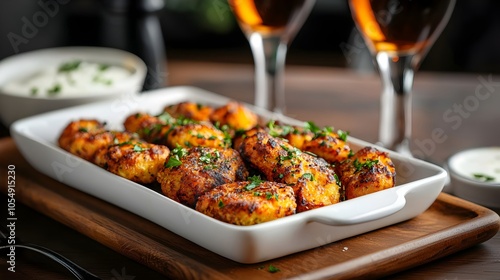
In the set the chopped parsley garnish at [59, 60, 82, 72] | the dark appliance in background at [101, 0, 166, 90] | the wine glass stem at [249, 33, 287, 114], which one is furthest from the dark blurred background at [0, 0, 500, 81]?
the wine glass stem at [249, 33, 287, 114]

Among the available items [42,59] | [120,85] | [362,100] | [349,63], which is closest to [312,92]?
[362,100]

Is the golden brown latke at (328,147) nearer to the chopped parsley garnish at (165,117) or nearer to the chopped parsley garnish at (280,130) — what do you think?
the chopped parsley garnish at (280,130)

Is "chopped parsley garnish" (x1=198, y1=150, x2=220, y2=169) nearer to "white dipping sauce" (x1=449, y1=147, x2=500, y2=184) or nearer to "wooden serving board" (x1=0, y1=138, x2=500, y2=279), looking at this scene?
"wooden serving board" (x1=0, y1=138, x2=500, y2=279)

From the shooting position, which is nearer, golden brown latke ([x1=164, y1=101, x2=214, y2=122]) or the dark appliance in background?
golden brown latke ([x1=164, y1=101, x2=214, y2=122])

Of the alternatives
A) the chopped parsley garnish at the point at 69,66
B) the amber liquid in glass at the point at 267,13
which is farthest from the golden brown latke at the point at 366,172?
the chopped parsley garnish at the point at 69,66

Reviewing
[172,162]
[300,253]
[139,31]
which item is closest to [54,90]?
[139,31]

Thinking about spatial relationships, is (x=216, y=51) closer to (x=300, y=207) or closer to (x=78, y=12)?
(x=78, y=12)
